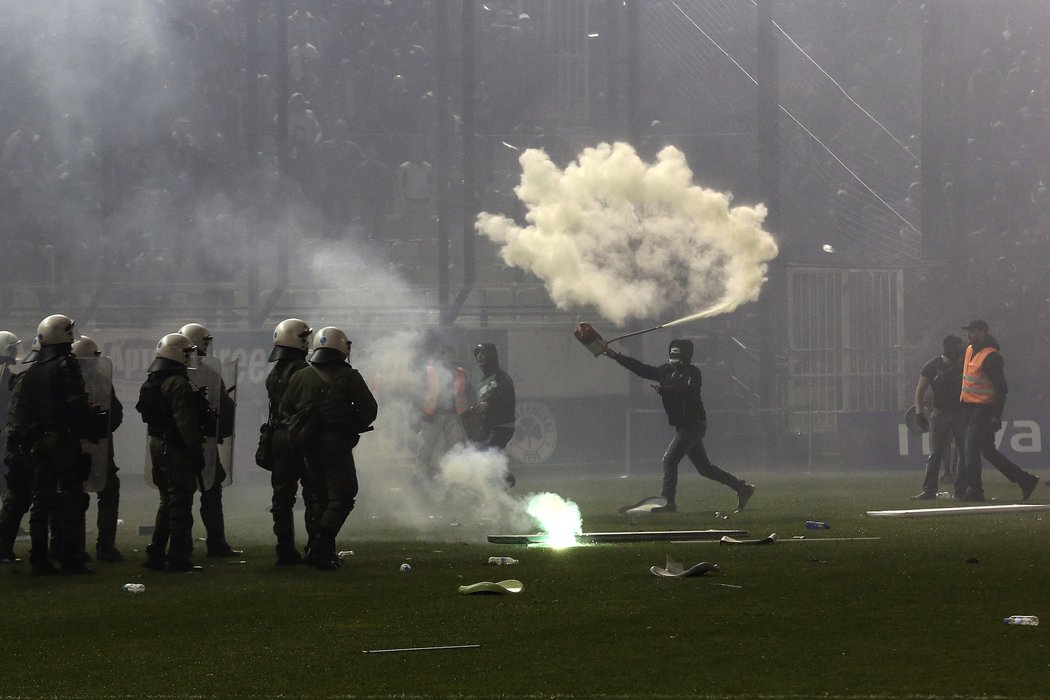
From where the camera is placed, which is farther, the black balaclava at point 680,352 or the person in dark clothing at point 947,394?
the person in dark clothing at point 947,394

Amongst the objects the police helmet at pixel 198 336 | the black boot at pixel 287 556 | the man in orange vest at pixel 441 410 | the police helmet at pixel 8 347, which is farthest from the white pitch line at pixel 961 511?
the police helmet at pixel 8 347

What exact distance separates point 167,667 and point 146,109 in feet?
79.4

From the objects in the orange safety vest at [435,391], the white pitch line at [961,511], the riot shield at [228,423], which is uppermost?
the orange safety vest at [435,391]

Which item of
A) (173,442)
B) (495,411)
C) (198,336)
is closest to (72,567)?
(173,442)

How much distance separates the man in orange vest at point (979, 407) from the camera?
16.0m

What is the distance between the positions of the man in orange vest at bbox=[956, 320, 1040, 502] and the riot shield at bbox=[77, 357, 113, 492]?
9.38 m

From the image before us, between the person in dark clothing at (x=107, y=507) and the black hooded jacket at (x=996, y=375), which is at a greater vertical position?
the black hooded jacket at (x=996, y=375)

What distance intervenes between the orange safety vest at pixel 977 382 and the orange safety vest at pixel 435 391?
564cm

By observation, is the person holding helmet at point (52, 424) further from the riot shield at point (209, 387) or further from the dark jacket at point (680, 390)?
the dark jacket at point (680, 390)

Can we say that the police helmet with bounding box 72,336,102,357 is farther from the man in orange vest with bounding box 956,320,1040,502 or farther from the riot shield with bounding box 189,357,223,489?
the man in orange vest with bounding box 956,320,1040,502

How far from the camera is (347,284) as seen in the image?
94.2 feet

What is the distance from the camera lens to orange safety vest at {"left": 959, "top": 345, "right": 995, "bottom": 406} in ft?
52.6

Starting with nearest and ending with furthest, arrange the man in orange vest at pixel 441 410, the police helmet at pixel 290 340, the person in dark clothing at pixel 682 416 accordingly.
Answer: the police helmet at pixel 290 340 < the person in dark clothing at pixel 682 416 < the man in orange vest at pixel 441 410

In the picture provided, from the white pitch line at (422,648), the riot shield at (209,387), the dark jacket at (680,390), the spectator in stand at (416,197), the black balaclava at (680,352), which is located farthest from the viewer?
the spectator in stand at (416,197)
